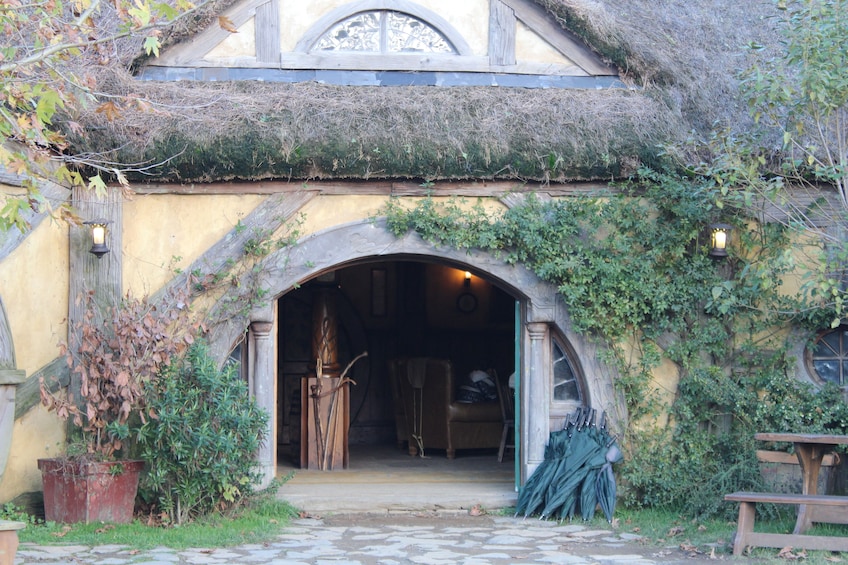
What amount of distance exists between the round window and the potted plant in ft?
15.7

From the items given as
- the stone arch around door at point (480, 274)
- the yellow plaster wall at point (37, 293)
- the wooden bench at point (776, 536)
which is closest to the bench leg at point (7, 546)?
the yellow plaster wall at point (37, 293)

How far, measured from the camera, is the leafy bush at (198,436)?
6879mm

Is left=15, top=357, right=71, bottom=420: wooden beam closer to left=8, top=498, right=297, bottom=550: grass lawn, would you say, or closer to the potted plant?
the potted plant

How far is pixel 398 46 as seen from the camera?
838 centimetres

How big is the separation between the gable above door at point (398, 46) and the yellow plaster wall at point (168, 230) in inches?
43.6

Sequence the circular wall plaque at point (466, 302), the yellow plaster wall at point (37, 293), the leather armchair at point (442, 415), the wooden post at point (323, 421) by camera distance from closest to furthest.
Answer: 1. the yellow plaster wall at point (37, 293)
2. the wooden post at point (323, 421)
3. the leather armchair at point (442, 415)
4. the circular wall plaque at point (466, 302)

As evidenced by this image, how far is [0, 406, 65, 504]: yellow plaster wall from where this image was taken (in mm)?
7262

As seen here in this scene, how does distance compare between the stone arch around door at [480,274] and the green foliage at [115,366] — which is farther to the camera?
the stone arch around door at [480,274]

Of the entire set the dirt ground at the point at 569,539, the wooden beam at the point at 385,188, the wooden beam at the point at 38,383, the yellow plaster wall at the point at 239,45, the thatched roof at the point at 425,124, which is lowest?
the dirt ground at the point at 569,539

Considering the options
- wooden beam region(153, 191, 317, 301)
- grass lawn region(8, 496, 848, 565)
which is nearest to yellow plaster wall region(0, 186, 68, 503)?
grass lawn region(8, 496, 848, 565)

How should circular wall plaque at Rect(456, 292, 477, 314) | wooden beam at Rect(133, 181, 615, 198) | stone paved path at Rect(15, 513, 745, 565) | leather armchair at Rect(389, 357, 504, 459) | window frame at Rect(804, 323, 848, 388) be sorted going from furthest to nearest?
1. circular wall plaque at Rect(456, 292, 477, 314)
2. leather armchair at Rect(389, 357, 504, 459)
3. window frame at Rect(804, 323, 848, 388)
4. wooden beam at Rect(133, 181, 615, 198)
5. stone paved path at Rect(15, 513, 745, 565)

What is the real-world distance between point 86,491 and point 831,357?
5631mm

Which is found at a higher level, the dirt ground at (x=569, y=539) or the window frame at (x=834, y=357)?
the window frame at (x=834, y=357)

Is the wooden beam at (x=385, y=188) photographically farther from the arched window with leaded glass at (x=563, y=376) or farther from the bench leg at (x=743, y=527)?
the bench leg at (x=743, y=527)
